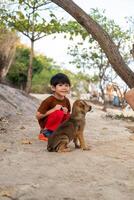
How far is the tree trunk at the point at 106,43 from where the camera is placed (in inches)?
182

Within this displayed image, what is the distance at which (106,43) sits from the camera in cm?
474

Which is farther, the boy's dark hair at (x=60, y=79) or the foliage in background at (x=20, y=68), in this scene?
the foliage in background at (x=20, y=68)

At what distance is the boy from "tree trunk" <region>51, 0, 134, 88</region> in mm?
2468

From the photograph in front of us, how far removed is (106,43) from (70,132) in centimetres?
211

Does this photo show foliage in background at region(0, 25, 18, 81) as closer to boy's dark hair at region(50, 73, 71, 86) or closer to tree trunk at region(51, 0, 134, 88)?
boy's dark hair at region(50, 73, 71, 86)

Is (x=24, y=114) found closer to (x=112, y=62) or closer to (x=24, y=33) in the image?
(x=24, y=33)

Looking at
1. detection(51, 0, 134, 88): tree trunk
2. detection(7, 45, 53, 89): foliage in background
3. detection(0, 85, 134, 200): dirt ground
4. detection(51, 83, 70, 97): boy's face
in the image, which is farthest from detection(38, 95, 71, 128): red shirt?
detection(7, 45, 53, 89): foliage in background

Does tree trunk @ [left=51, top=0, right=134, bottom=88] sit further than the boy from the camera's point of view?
No

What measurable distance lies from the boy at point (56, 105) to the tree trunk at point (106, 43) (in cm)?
247

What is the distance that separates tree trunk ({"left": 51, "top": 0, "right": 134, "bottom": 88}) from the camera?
182 inches

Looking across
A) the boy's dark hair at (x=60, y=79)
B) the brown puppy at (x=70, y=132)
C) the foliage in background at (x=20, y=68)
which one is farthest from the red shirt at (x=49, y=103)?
the foliage in background at (x=20, y=68)

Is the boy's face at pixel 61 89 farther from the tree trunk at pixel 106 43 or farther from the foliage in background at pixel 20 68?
the foliage in background at pixel 20 68

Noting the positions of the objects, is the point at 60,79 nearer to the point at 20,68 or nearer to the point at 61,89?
the point at 61,89

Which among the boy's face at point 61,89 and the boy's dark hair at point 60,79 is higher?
the boy's dark hair at point 60,79
